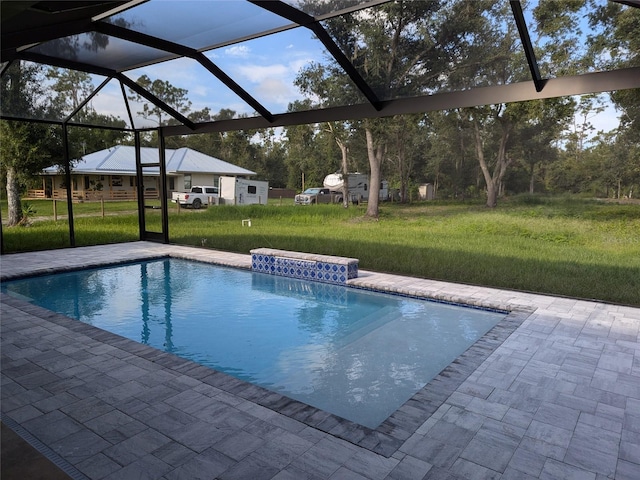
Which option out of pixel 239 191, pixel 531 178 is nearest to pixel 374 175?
pixel 239 191

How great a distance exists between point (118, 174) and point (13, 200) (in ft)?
16.6

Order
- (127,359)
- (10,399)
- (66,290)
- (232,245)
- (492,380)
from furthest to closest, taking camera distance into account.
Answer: (232,245)
(66,290)
(127,359)
(492,380)
(10,399)

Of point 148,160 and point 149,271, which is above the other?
point 148,160

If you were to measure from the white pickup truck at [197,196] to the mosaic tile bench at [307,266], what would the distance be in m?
13.5

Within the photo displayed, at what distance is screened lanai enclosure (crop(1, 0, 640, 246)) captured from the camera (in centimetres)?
496

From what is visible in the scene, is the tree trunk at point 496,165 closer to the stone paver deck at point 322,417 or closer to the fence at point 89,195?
the stone paver deck at point 322,417

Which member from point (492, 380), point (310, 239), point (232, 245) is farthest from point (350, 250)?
point (492, 380)

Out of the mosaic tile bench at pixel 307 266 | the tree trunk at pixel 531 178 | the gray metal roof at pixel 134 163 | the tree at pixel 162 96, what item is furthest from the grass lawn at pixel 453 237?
the tree at pixel 162 96

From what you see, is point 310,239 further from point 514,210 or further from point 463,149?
point 463,149

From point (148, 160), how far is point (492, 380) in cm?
1013

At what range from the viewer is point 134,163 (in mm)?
16641

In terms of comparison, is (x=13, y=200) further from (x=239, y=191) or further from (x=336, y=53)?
(x=336, y=53)

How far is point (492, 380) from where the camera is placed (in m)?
3.33

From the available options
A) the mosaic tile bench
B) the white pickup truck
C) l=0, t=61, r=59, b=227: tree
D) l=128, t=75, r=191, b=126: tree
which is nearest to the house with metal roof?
the white pickup truck
